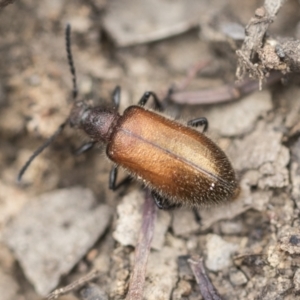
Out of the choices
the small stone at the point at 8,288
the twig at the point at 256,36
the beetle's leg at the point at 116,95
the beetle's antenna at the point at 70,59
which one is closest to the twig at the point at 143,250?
the beetle's leg at the point at 116,95

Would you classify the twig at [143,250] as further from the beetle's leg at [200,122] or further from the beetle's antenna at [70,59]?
the beetle's antenna at [70,59]

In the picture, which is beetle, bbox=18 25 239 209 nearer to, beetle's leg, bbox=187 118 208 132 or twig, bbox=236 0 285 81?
beetle's leg, bbox=187 118 208 132

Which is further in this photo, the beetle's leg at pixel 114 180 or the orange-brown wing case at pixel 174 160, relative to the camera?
the beetle's leg at pixel 114 180

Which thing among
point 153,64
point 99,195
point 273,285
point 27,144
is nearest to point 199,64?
point 153,64

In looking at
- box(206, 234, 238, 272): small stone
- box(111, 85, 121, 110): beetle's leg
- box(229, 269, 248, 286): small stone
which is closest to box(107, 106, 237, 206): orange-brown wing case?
box(206, 234, 238, 272): small stone

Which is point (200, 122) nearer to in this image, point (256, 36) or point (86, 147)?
point (256, 36)

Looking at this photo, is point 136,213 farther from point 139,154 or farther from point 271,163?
point 271,163

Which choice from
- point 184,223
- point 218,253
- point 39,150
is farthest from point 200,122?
point 39,150
